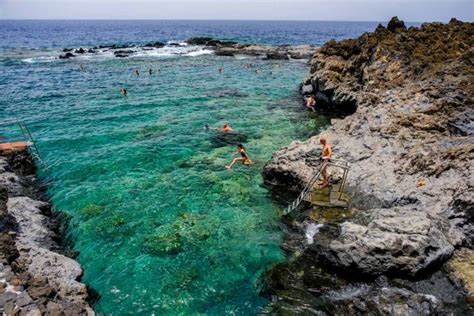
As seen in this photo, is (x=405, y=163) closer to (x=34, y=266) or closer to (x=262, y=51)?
(x=34, y=266)

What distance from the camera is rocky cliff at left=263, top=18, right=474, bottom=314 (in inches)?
406

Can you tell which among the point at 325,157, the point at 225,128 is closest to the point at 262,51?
the point at 225,128

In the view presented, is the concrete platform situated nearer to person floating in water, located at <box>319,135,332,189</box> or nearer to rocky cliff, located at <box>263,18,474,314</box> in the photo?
person floating in water, located at <box>319,135,332,189</box>

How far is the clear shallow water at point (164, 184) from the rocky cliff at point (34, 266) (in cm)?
87

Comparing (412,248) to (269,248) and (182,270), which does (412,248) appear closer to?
(269,248)

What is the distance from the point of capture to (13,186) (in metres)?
16.7

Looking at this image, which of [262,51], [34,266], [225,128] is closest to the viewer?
[34,266]

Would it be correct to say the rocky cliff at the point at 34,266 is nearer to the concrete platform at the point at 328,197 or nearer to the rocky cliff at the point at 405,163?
the rocky cliff at the point at 405,163

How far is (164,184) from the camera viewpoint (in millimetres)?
18297

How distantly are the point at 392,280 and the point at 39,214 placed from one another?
13281 mm

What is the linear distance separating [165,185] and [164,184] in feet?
0.50

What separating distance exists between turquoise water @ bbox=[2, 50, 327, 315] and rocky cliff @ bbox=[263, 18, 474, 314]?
2.03 metres

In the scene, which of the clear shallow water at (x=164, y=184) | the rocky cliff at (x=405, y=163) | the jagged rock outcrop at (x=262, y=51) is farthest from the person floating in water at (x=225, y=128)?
the jagged rock outcrop at (x=262, y=51)

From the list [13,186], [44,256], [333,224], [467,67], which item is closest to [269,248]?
[333,224]
